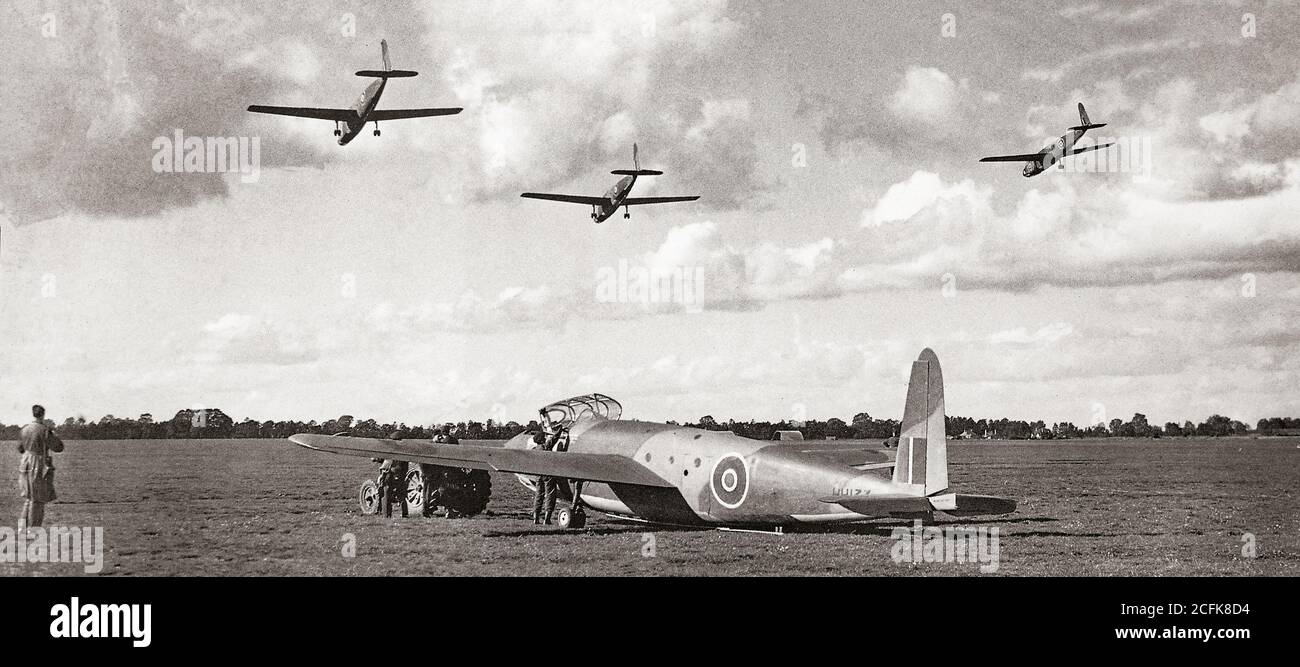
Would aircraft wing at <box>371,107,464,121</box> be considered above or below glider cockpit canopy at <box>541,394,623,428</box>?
above

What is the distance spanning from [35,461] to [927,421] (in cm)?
1321

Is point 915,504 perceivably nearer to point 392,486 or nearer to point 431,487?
point 431,487

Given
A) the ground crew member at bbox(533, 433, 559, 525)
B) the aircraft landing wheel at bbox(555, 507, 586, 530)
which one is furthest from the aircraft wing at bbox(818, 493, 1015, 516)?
the ground crew member at bbox(533, 433, 559, 525)

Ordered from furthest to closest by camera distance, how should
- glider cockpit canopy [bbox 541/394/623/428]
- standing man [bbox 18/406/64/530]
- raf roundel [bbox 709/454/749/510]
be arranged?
1. glider cockpit canopy [bbox 541/394/623/428]
2. raf roundel [bbox 709/454/749/510]
3. standing man [bbox 18/406/64/530]

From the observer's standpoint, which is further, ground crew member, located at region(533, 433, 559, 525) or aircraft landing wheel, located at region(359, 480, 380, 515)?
aircraft landing wheel, located at region(359, 480, 380, 515)

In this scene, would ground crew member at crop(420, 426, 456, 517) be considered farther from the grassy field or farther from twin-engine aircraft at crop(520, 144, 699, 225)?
twin-engine aircraft at crop(520, 144, 699, 225)

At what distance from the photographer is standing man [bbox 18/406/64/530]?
1588 centimetres

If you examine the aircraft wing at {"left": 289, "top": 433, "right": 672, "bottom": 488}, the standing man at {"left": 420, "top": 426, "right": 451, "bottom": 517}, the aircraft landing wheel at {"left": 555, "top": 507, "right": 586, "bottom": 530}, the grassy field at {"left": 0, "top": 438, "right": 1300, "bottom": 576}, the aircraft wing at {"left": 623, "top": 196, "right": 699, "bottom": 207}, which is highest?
the aircraft wing at {"left": 623, "top": 196, "right": 699, "bottom": 207}

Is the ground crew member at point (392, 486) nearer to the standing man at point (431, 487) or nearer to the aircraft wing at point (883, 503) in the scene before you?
the standing man at point (431, 487)

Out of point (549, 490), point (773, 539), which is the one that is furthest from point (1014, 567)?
point (549, 490)

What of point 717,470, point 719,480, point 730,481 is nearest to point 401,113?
point 717,470

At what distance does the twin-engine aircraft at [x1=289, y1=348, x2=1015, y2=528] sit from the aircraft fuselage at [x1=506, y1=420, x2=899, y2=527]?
0.02 metres
